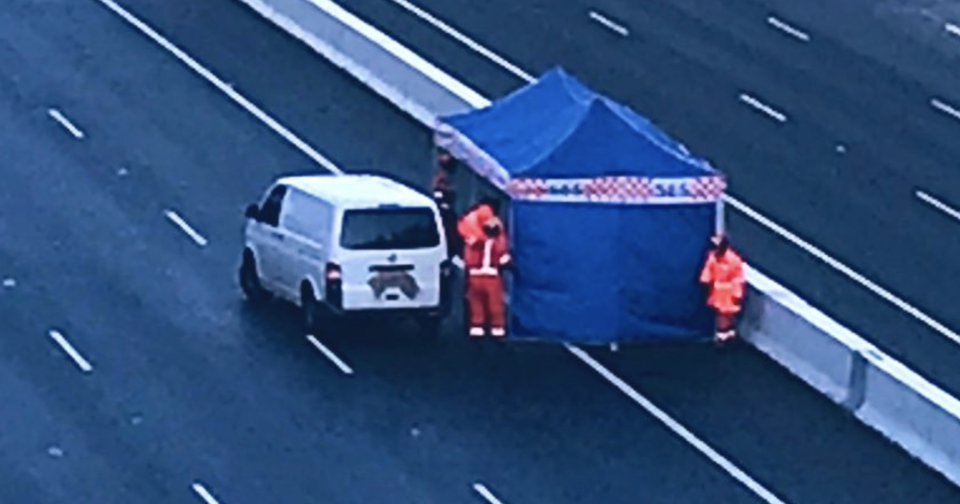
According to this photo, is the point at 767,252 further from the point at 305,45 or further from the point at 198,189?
the point at 305,45

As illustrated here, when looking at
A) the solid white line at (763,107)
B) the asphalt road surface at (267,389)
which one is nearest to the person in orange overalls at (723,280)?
the asphalt road surface at (267,389)

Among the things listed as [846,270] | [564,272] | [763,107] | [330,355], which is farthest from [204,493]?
[763,107]

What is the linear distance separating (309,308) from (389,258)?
4.35 feet

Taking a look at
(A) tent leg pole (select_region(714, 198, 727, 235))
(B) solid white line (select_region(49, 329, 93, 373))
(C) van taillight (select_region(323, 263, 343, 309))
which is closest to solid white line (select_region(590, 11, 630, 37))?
(A) tent leg pole (select_region(714, 198, 727, 235))

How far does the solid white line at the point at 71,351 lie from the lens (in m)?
35.9

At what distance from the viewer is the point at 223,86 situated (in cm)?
4722

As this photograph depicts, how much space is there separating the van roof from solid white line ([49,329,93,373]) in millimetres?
3464

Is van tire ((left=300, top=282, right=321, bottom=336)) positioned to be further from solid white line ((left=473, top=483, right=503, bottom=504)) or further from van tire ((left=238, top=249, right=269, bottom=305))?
solid white line ((left=473, top=483, right=503, bottom=504))

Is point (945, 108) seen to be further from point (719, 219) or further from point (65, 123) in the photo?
point (65, 123)

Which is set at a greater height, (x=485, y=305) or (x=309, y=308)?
(x=485, y=305)

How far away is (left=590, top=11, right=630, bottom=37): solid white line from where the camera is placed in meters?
50.5

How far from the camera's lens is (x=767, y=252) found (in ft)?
133

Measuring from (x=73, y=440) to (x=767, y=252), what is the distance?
10883mm

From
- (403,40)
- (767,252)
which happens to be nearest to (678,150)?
(767,252)
